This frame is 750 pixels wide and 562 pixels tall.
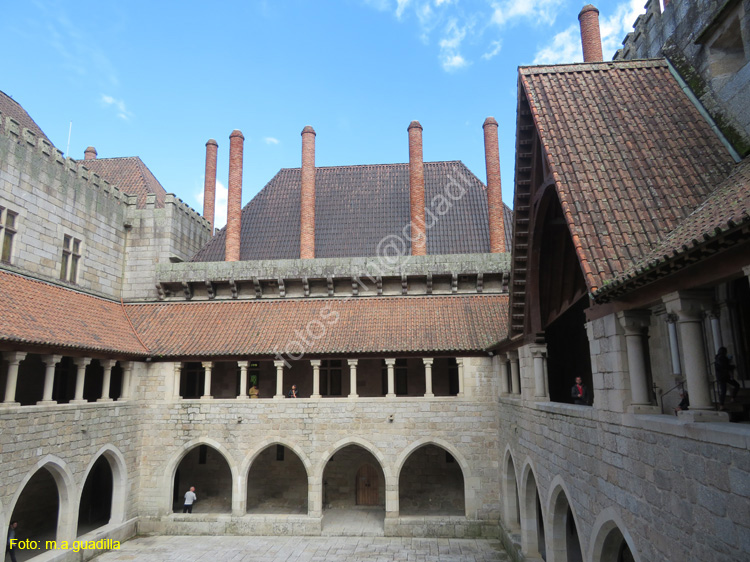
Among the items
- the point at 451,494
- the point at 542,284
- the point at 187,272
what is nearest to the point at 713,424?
the point at 542,284

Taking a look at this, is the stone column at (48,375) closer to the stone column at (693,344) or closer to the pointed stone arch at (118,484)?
the pointed stone arch at (118,484)

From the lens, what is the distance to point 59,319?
46.2ft

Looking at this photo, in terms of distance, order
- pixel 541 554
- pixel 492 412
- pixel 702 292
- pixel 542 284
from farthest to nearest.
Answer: pixel 492 412 → pixel 541 554 → pixel 542 284 → pixel 702 292

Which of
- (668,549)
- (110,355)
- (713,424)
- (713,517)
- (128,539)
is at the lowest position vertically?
(128,539)

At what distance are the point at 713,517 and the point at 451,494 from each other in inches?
564

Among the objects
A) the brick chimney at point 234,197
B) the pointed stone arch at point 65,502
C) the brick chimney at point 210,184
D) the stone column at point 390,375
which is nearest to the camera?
the pointed stone arch at point 65,502

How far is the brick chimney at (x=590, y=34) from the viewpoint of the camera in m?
15.9

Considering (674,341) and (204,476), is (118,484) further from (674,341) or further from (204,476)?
(674,341)

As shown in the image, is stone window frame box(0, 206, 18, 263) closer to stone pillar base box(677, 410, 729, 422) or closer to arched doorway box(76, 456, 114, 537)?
arched doorway box(76, 456, 114, 537)

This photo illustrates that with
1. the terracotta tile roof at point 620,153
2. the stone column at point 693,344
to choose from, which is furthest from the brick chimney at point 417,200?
the stone column at point 693,344

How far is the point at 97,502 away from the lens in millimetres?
17953

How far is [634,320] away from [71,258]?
16.7m

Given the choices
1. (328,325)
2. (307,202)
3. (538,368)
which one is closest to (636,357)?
(538,368)

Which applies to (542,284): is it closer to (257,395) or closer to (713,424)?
(713,424)
